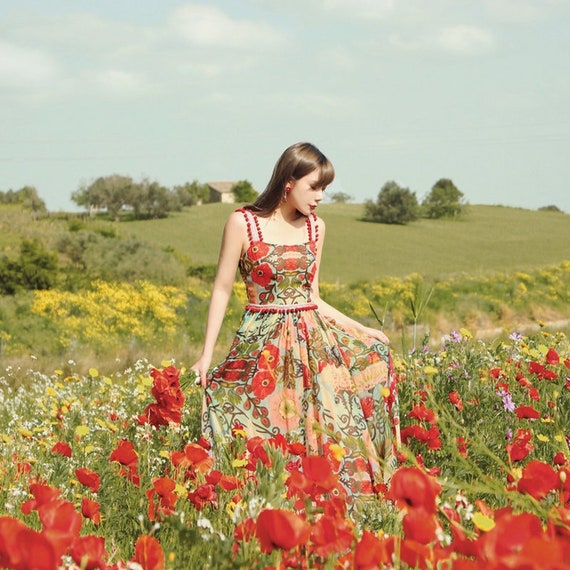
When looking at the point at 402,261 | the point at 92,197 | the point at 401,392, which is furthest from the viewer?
the point at 92,197

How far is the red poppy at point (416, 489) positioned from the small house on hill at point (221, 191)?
294 feet

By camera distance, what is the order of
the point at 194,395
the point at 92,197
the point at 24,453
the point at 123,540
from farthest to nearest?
the point at 92,197, the point at 194,395, the point at 24,453, the point at 123,540

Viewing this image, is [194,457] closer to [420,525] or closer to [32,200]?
[420,525]

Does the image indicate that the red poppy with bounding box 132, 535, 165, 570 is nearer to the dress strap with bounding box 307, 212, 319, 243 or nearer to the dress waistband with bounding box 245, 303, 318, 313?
the dress waistband with bounding box 245, 303, 318, 313

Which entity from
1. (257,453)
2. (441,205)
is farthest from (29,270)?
(441,205)

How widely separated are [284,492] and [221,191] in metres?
92.7

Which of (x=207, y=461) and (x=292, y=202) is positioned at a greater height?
(x=292, y=202)

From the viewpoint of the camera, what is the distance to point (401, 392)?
5.28m

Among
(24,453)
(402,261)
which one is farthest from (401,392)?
(402,261)

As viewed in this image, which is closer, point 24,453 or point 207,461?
point 207,461

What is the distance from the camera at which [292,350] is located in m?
4.50

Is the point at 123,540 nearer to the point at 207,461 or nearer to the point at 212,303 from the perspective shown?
the point at 207,461

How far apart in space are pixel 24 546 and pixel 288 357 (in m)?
3.25

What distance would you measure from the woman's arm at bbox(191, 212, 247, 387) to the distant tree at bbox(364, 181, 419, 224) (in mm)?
58714
